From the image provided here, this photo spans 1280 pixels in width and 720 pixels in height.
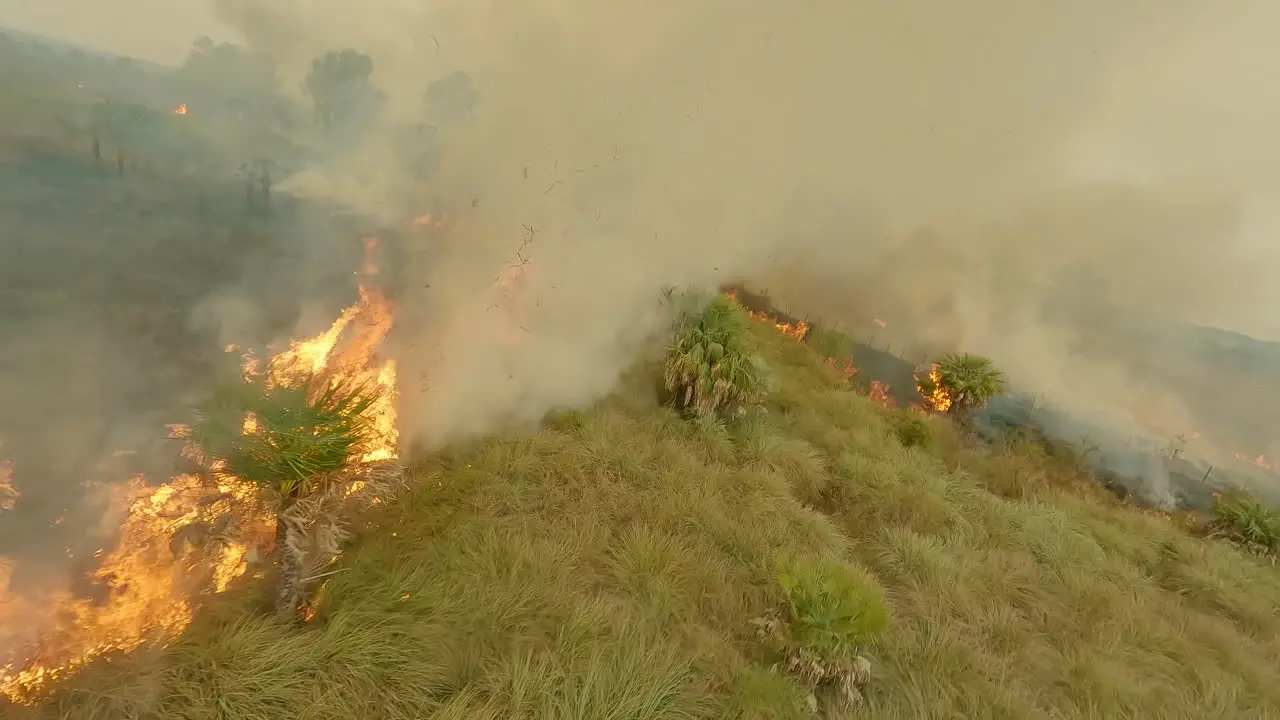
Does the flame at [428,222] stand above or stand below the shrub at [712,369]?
above

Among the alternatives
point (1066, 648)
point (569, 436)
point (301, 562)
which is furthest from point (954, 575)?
point (301, 562)

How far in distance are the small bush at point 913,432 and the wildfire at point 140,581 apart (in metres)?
7.67

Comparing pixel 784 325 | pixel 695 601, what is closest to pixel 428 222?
pixel 695 601

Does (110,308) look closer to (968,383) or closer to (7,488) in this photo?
(7,488)

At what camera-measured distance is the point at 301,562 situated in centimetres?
365

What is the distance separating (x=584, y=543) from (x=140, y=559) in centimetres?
286

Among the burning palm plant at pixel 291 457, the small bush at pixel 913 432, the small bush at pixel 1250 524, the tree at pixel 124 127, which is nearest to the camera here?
the burning palm plant at pixel 291 457

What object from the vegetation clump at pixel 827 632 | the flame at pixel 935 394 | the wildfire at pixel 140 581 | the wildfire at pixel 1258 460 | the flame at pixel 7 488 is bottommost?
the wildfire at pixel 140 581

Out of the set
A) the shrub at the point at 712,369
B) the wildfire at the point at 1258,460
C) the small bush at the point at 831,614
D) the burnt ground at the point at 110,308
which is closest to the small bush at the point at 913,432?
the shrub at the point at 712,369

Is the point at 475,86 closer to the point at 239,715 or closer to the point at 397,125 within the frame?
the point at 397,125

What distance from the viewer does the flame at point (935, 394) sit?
34.4 ft

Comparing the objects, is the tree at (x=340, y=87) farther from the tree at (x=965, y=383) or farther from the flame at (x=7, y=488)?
the tree at (x=965, y=383)

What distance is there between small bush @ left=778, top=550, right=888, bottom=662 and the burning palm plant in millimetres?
2862

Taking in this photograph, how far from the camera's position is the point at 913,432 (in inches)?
353
